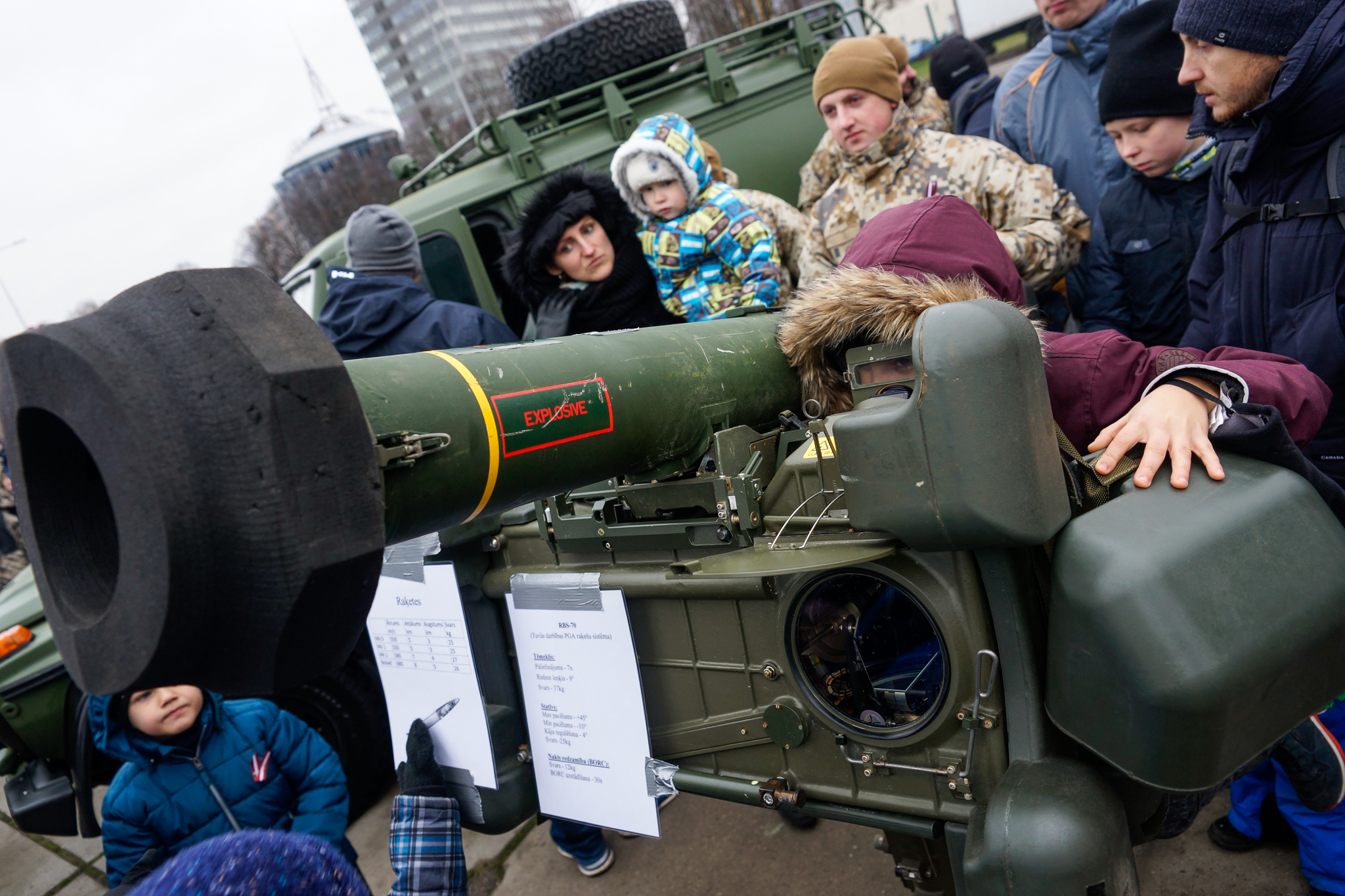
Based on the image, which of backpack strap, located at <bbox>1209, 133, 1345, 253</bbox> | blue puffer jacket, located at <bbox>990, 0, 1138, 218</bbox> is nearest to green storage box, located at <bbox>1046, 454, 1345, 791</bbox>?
backpack strap, located at <bbox>1209, 133, 1345, 253</bbox>

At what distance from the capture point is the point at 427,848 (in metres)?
1.87

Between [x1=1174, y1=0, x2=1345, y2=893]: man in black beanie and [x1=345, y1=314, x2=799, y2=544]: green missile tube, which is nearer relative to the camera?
[x1=345, y1=314, x2=799, y2=544]: green missile tube

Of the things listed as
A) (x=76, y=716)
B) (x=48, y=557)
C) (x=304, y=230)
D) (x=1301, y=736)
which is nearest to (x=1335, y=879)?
(x=1301, y=736)

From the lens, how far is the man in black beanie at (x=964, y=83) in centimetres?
439

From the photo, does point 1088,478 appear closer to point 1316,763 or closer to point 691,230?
point 1316,763

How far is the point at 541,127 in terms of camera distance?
4660 millimetres

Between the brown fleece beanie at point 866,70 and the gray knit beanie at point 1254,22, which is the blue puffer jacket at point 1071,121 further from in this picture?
the gray knit beanie at point 1254,22

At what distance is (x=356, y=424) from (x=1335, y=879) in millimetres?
2322

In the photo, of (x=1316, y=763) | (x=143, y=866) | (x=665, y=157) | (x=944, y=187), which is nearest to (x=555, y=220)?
(x=665, y=157)

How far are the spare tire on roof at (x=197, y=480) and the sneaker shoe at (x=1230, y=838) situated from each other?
7.72 ft

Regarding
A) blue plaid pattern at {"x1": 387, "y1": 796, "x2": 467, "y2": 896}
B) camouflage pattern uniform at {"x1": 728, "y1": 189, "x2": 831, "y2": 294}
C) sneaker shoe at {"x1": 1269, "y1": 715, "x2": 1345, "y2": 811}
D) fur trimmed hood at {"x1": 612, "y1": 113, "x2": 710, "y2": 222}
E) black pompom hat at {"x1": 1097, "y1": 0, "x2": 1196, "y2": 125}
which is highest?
fur trimmed hood at {"x1": 612, "y1": 113, "x2": 710, "y2": 222}

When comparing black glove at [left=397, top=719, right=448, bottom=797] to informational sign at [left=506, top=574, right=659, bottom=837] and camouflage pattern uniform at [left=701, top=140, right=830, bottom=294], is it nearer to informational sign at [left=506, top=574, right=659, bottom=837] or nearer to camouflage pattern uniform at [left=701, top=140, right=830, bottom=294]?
informational sign at [left=506, top=574, right=659, bottom=837]

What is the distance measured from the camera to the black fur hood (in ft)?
10.3

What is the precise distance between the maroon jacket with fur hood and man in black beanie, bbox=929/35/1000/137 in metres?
2.85
